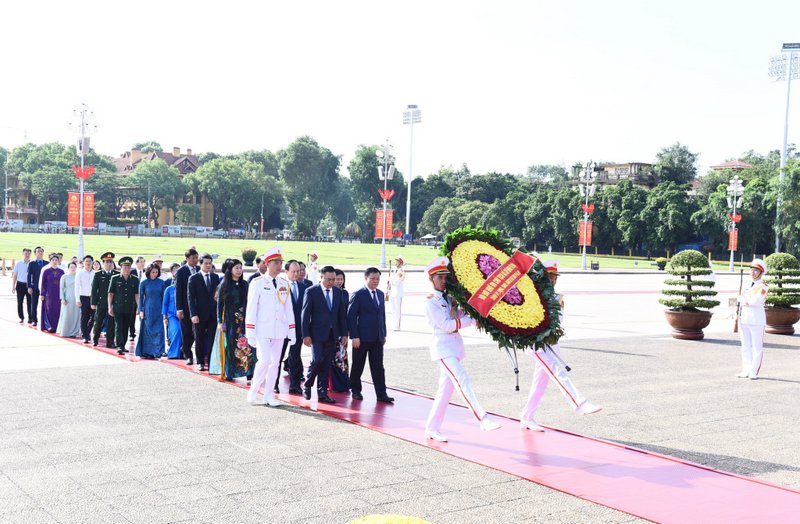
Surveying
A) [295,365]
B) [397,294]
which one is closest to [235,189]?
[397,294]

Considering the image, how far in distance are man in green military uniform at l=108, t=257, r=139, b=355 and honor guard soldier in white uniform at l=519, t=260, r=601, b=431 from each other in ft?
25.5

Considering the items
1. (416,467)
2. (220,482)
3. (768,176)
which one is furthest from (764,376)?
(768,176)

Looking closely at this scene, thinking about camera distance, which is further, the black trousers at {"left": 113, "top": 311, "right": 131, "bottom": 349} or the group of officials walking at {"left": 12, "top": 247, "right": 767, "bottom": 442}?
the black trousers at {"left": 113, "top": 311, "right": 131, "bottom": 349}

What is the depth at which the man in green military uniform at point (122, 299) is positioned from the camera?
518 inches

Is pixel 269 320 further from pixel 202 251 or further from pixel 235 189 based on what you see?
pixel 235 189

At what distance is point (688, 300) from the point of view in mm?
16844

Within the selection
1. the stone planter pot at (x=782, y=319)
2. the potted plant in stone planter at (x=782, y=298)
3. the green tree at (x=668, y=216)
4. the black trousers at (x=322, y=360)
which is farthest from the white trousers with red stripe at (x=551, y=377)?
the green tree at (x=668, y=216)

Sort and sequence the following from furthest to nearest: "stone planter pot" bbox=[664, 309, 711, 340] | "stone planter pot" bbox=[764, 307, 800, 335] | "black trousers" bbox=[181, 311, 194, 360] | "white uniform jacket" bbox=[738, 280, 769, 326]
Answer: "stone planter pot" bbox=[764, 307, 800, 335]
"stone planter pot" bbox=[664, 309, 711, 340]
"white uniform jacket" bbox=[738, 280, 769, 326]
"black trousers" bbox=[181, 311, 194, 360]

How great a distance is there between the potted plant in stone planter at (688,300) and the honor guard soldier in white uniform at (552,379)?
9566 millimetres

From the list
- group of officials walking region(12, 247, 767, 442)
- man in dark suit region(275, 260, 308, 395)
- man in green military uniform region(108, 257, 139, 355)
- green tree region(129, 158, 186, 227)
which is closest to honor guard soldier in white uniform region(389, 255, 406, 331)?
group of officials walking region(12, 247, 767, 442)

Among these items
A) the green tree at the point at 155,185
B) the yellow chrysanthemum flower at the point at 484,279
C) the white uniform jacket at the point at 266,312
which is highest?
the green tree at the point at 155,185

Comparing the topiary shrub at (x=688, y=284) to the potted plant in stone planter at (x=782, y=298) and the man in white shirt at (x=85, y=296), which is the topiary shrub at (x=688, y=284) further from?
the man in white shirt at (x=85, y=296)

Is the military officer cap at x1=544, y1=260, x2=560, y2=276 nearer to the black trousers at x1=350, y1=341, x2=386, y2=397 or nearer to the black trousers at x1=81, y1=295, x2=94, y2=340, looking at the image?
the black trousers at x1=350, y1=341, x2=386, y2=397

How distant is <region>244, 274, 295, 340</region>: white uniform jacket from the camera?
905 centimetres
